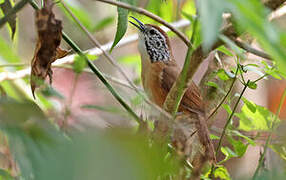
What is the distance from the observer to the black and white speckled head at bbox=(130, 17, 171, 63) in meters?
2.21

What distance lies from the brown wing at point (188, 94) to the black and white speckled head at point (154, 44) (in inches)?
7.5

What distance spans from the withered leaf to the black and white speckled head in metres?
1.38

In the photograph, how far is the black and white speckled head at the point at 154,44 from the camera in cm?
221

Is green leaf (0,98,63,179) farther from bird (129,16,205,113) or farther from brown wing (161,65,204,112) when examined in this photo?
bird (129,16,205,113)

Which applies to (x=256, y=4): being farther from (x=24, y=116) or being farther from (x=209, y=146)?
(x=209, y=146)

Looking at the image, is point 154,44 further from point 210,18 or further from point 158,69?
point 210,18

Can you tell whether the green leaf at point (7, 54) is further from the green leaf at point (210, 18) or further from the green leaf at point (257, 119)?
the green leaf at point (210, 18)

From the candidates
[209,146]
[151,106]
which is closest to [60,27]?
[151,106]

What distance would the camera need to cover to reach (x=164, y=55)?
223cm

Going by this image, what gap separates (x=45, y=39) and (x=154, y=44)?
1492mm

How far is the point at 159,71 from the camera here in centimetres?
207

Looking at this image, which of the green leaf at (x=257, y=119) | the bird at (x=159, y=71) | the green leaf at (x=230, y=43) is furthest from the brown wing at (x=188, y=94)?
the green leaf at (x=230, y=43)

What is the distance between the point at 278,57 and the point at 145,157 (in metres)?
0.19

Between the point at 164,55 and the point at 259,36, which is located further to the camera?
the point at 164,55
